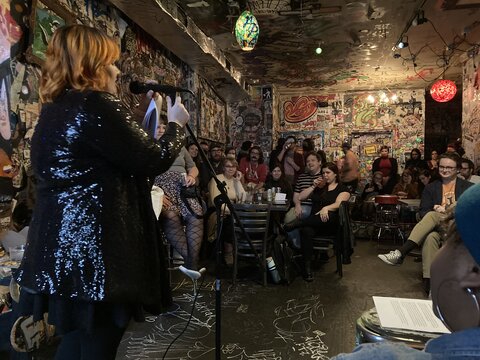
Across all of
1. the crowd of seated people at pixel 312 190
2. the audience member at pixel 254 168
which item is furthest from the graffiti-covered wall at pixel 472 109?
the audience member at pixel 254 168

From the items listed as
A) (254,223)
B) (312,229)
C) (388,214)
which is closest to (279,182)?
(312,229)

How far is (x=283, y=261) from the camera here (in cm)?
393

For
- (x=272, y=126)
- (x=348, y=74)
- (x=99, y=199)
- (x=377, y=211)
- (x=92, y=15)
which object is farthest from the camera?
(x=272, y=126)

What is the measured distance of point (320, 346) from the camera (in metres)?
2.50

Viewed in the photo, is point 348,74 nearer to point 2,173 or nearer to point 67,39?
point 2,173

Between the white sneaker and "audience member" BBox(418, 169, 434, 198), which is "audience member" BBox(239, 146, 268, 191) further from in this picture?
"audience member" BBox(418, 169, 434, 198)

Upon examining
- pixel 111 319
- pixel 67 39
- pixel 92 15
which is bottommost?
pixel 111 319

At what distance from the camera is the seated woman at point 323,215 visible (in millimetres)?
4137

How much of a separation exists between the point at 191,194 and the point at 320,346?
1.94 meters

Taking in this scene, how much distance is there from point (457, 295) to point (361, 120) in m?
10.1

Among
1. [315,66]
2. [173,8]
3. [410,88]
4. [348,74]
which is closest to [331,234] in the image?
[173,8]

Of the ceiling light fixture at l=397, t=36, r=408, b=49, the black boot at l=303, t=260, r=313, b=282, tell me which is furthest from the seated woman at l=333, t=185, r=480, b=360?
the ceiling light fixture at l=397, t=36, r=408, b=49

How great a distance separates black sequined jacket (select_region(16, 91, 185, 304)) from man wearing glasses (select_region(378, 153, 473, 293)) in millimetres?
3313

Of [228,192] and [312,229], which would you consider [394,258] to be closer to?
[312,229]
